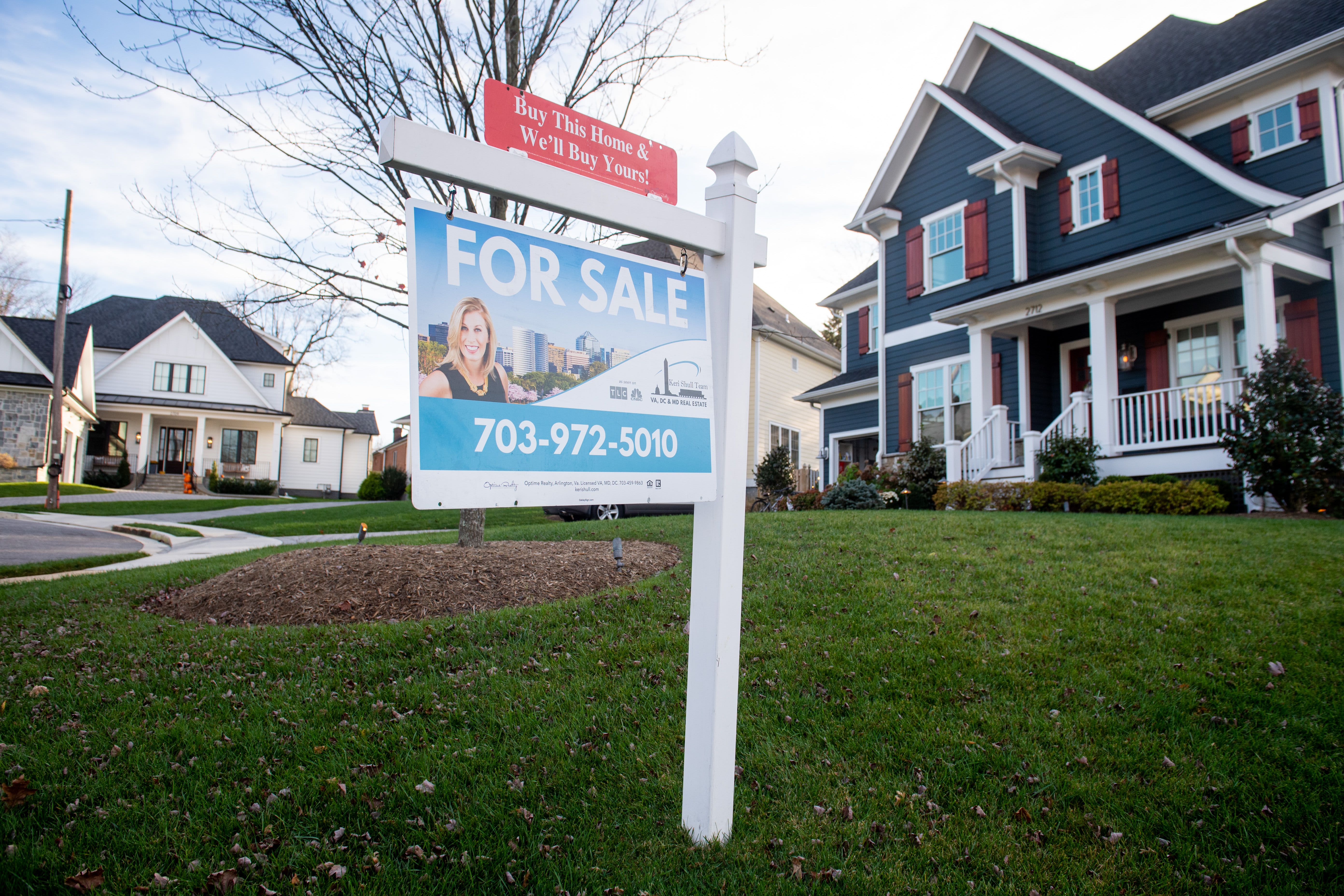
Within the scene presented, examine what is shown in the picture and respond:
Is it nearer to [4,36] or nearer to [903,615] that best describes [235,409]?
[4,36]

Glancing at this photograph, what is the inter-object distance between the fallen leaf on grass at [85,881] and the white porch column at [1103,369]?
40.7 ft

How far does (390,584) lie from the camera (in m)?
5.77

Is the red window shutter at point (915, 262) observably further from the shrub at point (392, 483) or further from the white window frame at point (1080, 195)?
the shrub at point (392, 483)

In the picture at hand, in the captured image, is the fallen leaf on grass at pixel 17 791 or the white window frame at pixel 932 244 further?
the white window frame at pixel 932 244

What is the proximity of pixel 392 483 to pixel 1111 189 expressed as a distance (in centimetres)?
2802

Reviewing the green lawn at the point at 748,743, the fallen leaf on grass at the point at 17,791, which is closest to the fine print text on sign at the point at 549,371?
the green lawn at the point at 748,743

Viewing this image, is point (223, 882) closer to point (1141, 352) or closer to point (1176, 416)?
point (1176, 416)

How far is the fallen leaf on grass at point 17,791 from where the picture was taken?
106 inches

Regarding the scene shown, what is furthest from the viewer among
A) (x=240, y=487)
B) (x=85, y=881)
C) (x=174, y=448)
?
(x=174, y=448)

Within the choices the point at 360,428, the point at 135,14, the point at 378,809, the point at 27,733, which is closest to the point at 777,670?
the point at 378,809

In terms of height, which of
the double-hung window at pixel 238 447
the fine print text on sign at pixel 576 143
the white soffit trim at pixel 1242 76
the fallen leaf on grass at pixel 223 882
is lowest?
the fallen leaf on grass at pixel 223 882

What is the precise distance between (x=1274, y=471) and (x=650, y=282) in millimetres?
9632

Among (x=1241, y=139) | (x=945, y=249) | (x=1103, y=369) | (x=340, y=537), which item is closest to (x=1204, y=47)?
(x=1241, y=139)

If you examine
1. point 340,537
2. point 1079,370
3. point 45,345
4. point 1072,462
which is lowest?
point 340,537
